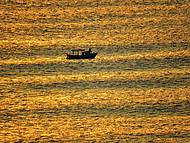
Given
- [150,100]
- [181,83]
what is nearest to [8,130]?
[150,100]

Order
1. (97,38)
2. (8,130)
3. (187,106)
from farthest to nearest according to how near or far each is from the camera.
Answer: (97,38) → (187,106) → (8,130)

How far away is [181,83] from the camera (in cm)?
9444

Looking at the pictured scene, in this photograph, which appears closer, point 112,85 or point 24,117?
point 24,117

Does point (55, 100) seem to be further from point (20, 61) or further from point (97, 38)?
point (97, 38)

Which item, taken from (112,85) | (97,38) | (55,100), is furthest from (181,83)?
(97,38)

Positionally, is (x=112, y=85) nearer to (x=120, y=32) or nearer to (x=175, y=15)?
(x=120, y=32)

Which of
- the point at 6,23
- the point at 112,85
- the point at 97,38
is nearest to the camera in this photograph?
the point at 112,85

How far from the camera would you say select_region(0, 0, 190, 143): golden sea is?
78688mm

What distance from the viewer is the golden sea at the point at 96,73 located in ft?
258

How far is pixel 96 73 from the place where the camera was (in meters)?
99.8

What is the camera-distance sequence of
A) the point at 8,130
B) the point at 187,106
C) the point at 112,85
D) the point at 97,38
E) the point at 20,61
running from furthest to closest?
1. the point at 97,38
2. the point at 20,61
3. the point at 112,85
4. the point at 187,106
5. the point at 8,130

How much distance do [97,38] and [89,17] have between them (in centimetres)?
1652

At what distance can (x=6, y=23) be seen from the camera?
132 m

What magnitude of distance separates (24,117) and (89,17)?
57622mm
